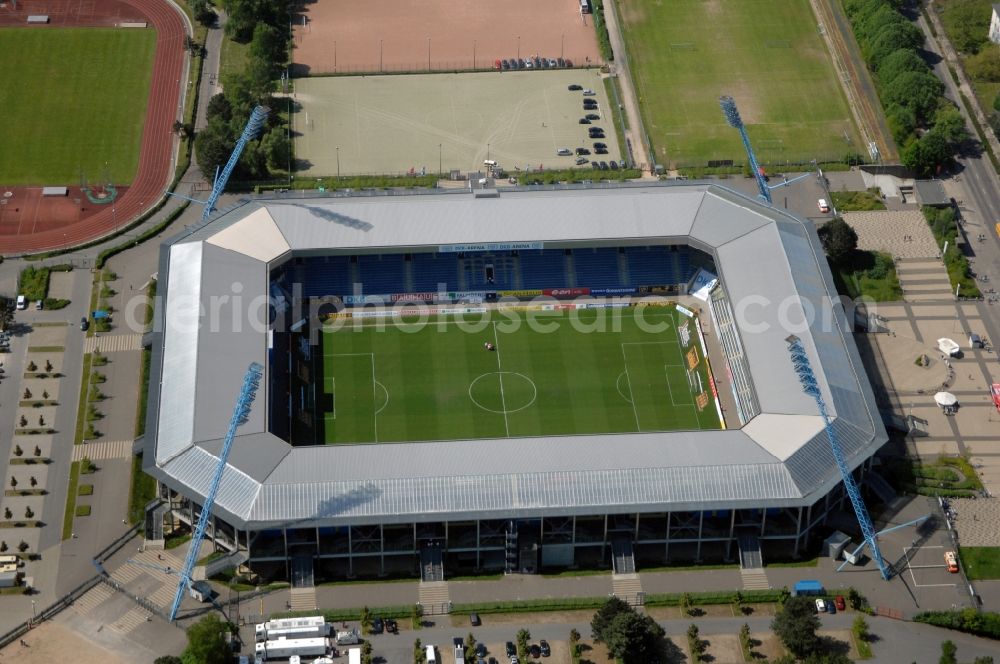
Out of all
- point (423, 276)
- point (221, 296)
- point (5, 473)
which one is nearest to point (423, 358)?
point (423, 276)

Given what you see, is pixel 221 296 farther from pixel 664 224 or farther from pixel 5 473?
pixel 664 224

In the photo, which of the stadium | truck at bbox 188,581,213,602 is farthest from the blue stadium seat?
truck at bbox 188,581,213,602

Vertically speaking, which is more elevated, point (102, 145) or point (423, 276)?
point (102, 145)

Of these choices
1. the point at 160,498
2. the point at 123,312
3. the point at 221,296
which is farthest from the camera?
the point at 123,312

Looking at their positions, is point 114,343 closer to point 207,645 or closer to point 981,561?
point 207,645

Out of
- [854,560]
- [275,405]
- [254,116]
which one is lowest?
[854,560]

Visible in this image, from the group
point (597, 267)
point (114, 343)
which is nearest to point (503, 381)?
point (597, 267)
